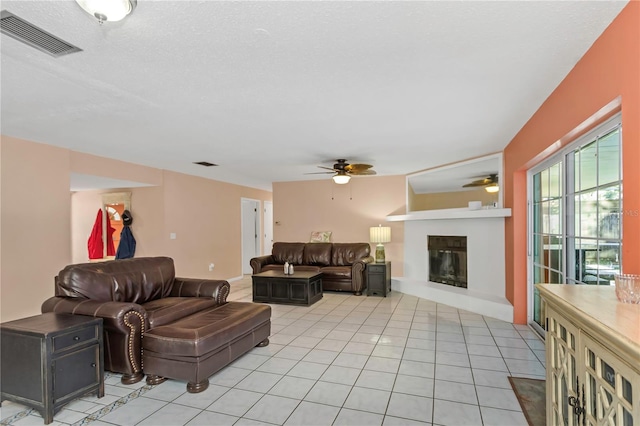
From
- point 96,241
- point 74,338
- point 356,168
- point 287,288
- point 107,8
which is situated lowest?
point 287,288

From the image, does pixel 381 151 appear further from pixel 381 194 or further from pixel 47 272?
pixel 47 272

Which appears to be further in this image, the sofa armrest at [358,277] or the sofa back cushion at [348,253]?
the sofa back cushion at [348,253]

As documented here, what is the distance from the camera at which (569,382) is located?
4.99 ft

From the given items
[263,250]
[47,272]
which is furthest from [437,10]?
[263,250]

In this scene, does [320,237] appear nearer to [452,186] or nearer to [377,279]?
[377,279]

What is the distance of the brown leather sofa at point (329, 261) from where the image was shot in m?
6.27

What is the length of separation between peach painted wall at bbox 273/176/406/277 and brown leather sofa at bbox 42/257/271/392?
4.07 meters

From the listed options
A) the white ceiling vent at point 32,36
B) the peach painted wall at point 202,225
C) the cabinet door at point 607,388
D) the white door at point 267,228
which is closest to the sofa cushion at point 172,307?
the white ceiling vent at point 32,36

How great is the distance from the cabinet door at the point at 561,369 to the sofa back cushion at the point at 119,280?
3.54m

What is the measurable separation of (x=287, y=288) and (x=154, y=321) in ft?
9.21

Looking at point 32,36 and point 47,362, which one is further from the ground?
point 32,36

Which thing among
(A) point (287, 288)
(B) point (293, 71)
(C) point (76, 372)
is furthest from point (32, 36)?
(A) point (287, 288)

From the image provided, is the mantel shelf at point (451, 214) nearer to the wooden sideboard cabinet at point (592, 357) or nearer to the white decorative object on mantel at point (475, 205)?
the white decorative object on mantel at point (475, 205)

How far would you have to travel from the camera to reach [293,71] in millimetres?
2281
